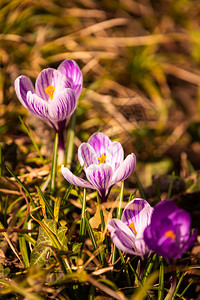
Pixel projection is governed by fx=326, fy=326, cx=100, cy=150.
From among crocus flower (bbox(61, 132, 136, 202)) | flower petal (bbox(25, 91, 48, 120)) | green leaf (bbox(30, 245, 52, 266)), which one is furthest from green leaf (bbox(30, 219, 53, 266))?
flower petal (bbox(25, 91, 48, 120))

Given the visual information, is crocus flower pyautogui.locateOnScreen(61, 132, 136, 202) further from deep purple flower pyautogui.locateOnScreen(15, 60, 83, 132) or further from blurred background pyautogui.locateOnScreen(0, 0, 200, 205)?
blurred background pyautogui.locateOnScreen(0, 0, 200, 205)

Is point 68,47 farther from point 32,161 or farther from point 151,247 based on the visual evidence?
point 151,247

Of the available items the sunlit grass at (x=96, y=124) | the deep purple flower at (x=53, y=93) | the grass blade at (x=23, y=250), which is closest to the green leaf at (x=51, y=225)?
the sunlit grass at (x=96, y=124)

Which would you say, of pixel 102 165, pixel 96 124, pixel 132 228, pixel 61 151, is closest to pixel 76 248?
pixel 132 228

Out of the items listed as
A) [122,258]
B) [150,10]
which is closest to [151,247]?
[122,258]

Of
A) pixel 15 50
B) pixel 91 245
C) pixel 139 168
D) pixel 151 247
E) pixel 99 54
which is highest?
pixel 15 50

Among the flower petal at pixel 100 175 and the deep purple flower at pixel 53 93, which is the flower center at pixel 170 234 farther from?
the deep purple flower at pixel 53 93
